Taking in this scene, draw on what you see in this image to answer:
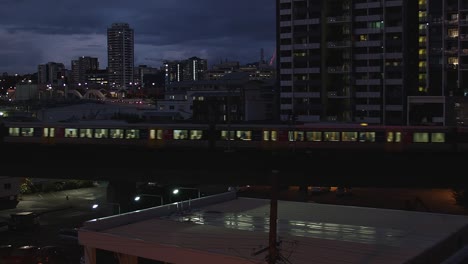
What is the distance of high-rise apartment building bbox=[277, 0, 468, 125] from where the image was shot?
53031 mm

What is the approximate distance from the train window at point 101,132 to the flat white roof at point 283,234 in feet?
59.5

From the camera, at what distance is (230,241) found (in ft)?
32.4

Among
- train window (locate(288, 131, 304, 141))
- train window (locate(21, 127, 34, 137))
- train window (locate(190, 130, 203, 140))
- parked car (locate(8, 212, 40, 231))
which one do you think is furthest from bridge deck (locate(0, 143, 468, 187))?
train window (locate(21, 127, 34, 137))

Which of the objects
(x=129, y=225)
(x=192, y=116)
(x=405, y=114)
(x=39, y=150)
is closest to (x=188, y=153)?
(x=39, y=150)

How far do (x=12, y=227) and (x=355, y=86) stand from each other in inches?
1512

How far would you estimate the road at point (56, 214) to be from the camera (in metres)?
22.0

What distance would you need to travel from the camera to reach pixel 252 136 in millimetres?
28609

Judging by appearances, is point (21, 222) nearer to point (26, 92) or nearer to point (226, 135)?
point (226, 135)

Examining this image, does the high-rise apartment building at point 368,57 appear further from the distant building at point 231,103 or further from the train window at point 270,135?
the train window at point 270,135

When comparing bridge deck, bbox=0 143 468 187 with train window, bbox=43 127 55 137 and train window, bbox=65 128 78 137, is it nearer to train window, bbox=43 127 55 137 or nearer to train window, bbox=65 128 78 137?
train window, bbox=65 128 78 137

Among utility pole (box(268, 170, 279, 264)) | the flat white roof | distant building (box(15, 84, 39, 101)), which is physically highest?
distant building (box(15, 84, 39, 101))

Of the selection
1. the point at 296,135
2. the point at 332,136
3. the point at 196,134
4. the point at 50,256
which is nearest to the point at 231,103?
the point at 196,134

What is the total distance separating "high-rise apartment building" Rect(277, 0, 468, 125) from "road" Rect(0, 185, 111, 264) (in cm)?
2254

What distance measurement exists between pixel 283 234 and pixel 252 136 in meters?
18.4
